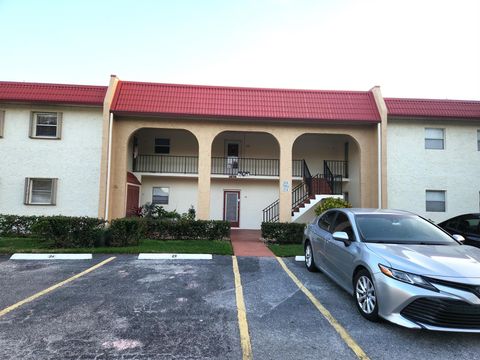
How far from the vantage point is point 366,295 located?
4.22m

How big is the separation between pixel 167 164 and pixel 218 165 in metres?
2.69

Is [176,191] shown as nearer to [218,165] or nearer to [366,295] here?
[218,165]

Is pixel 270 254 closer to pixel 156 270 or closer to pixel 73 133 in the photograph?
pixel 156 270

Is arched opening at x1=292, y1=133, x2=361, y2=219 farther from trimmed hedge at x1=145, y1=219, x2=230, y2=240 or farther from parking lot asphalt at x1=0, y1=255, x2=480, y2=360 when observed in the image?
parking lot asphalt at x1=0, y1=255, x2=480, y2=360

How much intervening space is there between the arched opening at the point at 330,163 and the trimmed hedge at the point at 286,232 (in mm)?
3625

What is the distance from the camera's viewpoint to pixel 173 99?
41.9ft

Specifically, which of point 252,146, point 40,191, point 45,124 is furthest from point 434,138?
point 40,191

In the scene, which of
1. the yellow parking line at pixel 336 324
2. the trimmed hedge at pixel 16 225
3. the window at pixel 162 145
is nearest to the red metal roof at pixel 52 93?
the window at pixel 162 145

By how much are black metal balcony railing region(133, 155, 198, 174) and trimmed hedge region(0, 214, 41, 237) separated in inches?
222

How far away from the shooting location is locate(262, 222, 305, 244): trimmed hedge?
35.5 ft

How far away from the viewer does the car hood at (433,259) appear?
3.65 meters

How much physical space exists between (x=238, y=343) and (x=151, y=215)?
37.4 feet

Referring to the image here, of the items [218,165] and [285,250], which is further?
[218,165]

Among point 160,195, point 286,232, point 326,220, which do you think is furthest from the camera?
point 160,195
